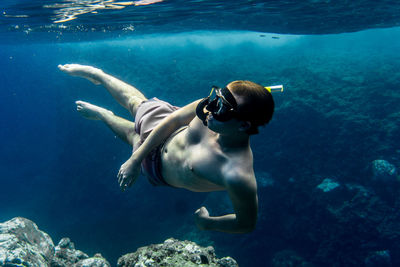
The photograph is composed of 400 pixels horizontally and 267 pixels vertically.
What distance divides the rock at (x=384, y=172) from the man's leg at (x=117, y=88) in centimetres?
1323

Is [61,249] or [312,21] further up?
[312,21]

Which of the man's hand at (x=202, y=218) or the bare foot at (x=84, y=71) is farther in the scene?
the bare foot at (x=84, y=71)

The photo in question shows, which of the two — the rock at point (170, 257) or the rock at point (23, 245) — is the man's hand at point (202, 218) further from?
the rock at point (23, 245)

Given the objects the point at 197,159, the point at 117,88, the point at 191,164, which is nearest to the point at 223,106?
the point at 197,159

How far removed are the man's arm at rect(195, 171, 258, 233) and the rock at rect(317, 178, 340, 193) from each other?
12.1 meters

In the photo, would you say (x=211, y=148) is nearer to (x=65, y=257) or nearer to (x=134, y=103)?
(x=134, y=103)

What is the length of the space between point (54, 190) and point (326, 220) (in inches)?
833

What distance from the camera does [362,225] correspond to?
11.4 meters

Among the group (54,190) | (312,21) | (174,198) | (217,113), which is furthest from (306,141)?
(54,190)

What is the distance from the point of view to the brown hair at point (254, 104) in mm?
2342

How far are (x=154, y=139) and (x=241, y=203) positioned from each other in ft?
5.29

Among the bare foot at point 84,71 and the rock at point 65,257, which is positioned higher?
the bare foot at point 84,71

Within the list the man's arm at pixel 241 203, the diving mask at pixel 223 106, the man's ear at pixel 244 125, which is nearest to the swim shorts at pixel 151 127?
the man's arm at pixel 241 203

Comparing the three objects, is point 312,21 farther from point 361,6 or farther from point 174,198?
point 174,198
